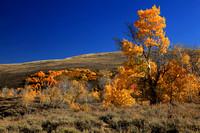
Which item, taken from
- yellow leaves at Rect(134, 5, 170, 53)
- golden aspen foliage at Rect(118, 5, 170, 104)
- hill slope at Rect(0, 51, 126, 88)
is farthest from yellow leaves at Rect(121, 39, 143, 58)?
hill slope at Rect(0, 51, 126, 88)

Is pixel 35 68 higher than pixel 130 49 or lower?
higher

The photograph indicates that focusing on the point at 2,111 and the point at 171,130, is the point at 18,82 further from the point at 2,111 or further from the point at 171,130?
the point at 171,130

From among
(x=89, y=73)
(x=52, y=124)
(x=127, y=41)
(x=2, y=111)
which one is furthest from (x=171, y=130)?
(x=89, y=73)

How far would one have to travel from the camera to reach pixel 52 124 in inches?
280

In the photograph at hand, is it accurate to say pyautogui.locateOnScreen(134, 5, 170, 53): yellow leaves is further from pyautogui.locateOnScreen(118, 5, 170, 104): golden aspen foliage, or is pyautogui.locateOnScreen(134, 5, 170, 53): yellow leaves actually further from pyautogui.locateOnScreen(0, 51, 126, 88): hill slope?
pyautogui.locateOnScreen(0, 51, 126, 88): hill slope

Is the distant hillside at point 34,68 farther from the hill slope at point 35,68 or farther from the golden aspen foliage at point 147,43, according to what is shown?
the golden aspen foliage at point 147,43

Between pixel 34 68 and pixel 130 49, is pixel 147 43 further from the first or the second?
pixel 34 68

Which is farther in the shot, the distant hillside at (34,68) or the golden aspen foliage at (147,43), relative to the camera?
the distant hillside at (34,68)

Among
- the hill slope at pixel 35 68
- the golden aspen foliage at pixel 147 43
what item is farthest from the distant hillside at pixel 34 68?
the golden aspen foliage at pixel 147 43

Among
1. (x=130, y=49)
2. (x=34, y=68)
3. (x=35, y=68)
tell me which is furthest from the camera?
(x=34, y=68)

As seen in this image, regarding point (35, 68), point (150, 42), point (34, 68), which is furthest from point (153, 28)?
point (34, 68)

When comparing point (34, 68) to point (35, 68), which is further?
point (34, 68)

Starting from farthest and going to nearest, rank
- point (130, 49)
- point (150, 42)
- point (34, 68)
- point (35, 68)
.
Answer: point (34, 68) < point (35, 68) < point (150, 42) < point (130, 49)

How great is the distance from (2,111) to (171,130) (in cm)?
3314
